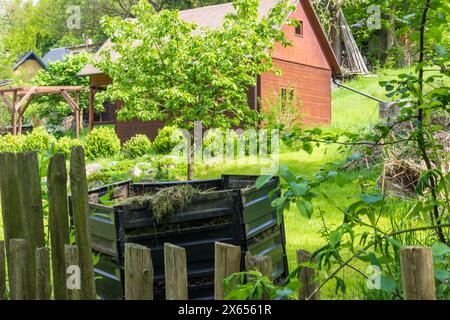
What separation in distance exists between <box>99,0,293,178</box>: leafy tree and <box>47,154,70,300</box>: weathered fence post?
865cm

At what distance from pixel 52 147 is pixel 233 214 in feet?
4.49

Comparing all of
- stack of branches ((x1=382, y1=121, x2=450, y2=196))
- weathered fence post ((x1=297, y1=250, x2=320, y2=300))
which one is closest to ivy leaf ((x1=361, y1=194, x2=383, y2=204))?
weathered fence post ((x1=297, y1=250, x2=320, y2=300))

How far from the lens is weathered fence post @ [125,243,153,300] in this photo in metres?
2.55

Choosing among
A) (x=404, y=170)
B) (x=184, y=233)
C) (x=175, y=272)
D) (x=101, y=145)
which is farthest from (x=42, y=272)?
(x=101, y=145)

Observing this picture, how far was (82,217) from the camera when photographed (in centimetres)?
279

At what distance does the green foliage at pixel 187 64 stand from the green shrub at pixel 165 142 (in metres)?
5.51

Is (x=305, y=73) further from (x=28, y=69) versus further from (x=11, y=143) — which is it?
(x=28, y=69)

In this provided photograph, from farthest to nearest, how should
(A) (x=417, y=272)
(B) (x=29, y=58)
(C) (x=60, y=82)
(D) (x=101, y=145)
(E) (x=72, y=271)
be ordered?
(B) (x=29, y=58) < (C) (x=60, y=82) < (D) (x=101, y=145) < (E) (x=72, y=271) < (A) (x=417, y=272)

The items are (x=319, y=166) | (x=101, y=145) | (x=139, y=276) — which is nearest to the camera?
(x=139, y=276)

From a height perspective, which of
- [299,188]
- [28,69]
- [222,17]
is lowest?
[299,188]

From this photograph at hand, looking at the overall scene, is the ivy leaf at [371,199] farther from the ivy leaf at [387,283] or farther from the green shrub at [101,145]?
the green shrub at [101,145]

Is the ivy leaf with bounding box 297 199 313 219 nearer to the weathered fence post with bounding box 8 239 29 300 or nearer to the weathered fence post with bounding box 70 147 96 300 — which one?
the weathered fence post with bounding box 70 147 96 300

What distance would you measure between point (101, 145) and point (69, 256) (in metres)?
17.3
